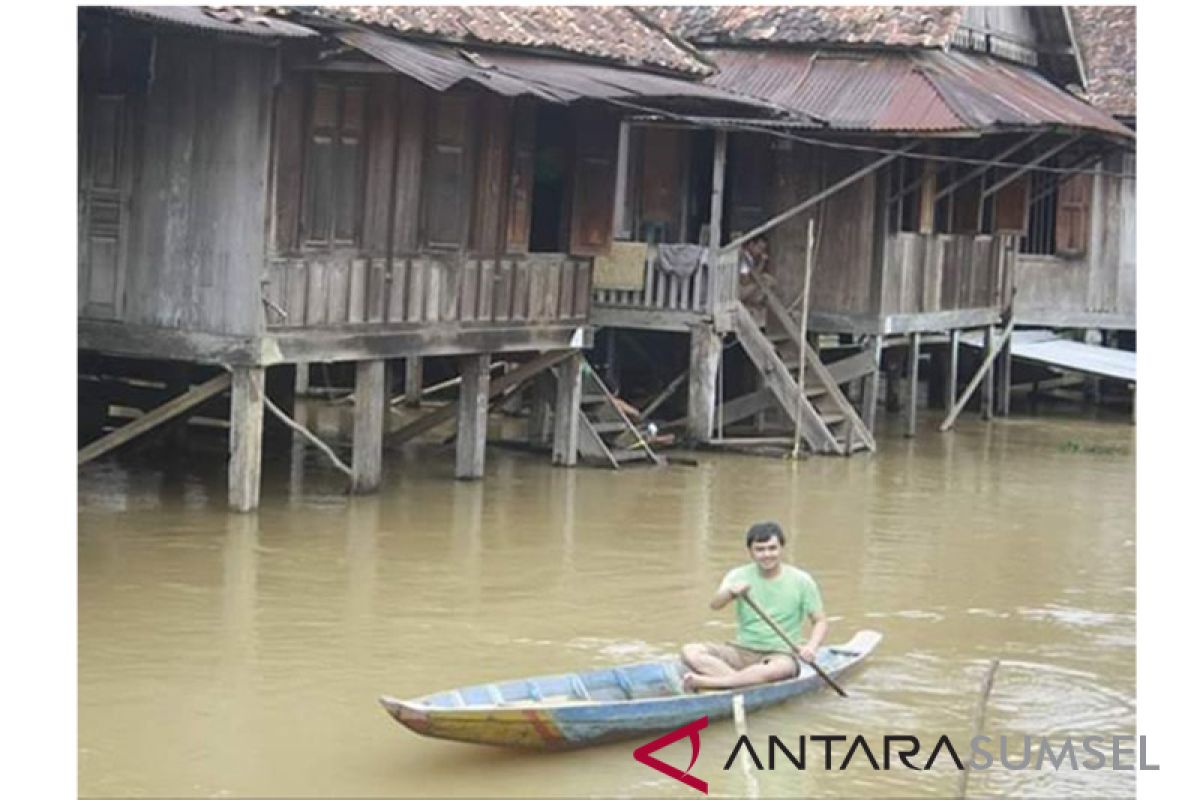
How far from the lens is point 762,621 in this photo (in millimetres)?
10906

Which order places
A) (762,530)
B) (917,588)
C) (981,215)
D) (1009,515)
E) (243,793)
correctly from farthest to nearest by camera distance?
(981,215), (1009,515), (917,588), (762,530), (243,793)

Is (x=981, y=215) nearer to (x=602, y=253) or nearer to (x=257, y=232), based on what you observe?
(x=602, y=253)

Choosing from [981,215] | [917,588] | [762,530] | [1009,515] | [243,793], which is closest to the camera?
[243,793]

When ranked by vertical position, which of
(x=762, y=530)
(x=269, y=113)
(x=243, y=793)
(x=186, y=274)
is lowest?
(x=243, y=793)

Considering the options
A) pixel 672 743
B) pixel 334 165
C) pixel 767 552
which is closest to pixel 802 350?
pixel 334 165

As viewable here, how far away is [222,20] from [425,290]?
3529 mm

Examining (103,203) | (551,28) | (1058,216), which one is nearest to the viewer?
(103,203)

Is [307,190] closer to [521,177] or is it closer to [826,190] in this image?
[521,177]

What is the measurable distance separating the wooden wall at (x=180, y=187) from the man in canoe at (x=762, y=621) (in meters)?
5.68

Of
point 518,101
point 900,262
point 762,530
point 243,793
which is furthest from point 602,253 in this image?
Answer: point 243,793

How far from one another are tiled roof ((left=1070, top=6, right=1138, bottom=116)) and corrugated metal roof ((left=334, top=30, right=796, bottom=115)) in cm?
783

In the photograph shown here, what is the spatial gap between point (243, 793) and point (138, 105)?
7405 millimetres

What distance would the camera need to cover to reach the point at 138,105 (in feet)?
50.9

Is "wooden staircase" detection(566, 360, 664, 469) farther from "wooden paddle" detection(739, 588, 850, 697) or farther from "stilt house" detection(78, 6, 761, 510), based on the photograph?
"wooden paddle" detection(739, 588, 850, 697)
